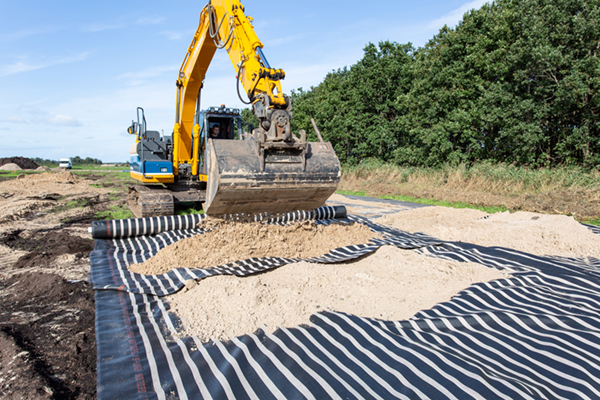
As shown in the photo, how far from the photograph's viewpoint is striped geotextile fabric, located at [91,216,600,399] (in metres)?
2.21

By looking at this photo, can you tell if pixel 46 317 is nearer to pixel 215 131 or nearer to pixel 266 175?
pixel 266 175

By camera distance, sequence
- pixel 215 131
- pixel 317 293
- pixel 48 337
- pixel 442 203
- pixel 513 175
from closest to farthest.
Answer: pixel 48 337, pixel 317 293, pixel 215 131, pixel 442 203, pixel 513 175

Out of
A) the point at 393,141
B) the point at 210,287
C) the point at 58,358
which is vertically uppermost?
the point at 393,141

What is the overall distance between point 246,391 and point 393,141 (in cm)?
2251

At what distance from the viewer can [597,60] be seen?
1296cm

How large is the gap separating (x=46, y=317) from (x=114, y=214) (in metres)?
7.25

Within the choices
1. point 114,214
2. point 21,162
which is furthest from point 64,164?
point 114,214

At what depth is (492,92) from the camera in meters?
16.3

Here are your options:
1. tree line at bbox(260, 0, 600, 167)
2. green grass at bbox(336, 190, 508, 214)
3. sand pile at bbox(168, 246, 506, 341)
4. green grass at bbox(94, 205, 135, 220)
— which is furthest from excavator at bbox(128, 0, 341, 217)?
A: tree line at bbox(260, 0, 600, 167)

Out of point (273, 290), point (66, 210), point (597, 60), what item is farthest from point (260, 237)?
point (597, 60)

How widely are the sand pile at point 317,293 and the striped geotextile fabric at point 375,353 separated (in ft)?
0.53

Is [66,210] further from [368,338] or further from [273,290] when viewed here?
[368,338]

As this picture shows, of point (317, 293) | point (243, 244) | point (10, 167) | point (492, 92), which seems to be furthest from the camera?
point (10, 167)

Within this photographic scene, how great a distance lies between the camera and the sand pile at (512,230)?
556 centimetres
